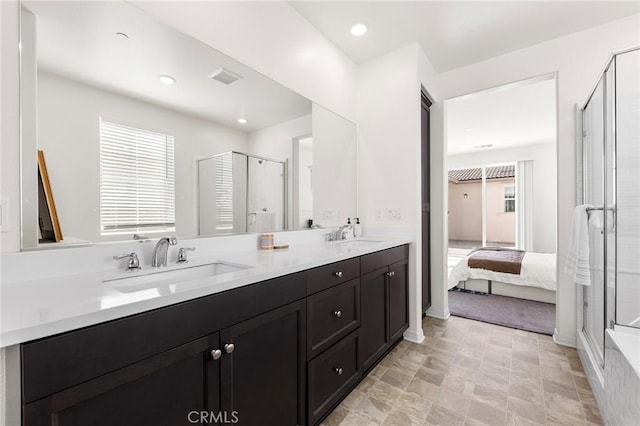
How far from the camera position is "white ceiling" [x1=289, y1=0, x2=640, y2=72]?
2.05 m

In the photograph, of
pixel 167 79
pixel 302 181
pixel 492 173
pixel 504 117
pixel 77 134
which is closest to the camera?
pixel 77 134

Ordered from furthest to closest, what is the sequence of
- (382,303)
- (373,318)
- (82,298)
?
(382,303), (373,318), (82,298)

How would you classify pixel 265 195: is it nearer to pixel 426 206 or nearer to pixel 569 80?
pixel 426 206

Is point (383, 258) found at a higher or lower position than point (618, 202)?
lower

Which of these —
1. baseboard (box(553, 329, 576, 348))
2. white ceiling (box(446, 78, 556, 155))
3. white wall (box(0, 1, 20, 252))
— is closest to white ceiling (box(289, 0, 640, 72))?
white ceiling (box(446, 78, 556, 155))

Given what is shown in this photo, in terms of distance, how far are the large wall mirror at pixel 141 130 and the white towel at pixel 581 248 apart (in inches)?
81.2

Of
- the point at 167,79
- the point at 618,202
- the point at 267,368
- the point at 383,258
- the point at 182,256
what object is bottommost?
the point at 267,368

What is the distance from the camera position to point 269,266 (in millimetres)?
1197

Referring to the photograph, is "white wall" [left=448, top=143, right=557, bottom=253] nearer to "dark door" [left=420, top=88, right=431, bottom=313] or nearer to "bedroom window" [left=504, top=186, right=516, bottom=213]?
"bedroom window" [left=504, top=186, right=516, bottom=213]

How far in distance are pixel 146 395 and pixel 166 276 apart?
52cm

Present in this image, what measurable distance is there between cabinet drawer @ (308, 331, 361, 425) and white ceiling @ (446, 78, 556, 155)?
277 centimetres

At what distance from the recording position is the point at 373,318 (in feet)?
6.19

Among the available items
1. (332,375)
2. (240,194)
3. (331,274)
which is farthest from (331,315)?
(240,194)

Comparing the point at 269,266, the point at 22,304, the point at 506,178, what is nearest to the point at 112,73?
the point at 22,304
